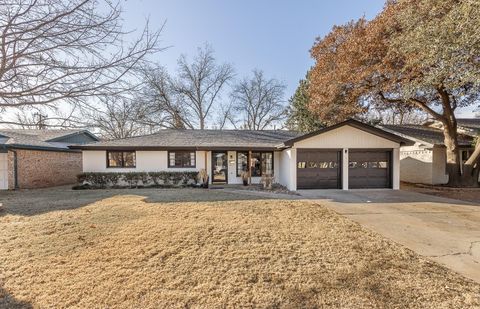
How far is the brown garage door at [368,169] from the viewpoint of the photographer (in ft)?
41.2

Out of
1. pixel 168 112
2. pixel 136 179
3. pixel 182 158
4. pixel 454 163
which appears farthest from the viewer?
pixel 168 112

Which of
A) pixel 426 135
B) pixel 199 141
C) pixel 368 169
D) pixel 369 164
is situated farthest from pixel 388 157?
pixel 199 141

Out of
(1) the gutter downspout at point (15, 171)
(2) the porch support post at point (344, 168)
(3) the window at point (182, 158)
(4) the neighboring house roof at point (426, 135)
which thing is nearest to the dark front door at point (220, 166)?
(3) the window at point (182, 158)

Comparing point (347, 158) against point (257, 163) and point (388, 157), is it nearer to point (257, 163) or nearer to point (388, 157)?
point (388, 157)

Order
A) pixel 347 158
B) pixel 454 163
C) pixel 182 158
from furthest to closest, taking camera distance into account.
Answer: pixel 182 158
pixel 454 163
pixel 347 158

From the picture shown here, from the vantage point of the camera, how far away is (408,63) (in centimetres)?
1014

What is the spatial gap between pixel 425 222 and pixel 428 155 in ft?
38.8

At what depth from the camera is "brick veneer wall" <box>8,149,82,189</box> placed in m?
13.1

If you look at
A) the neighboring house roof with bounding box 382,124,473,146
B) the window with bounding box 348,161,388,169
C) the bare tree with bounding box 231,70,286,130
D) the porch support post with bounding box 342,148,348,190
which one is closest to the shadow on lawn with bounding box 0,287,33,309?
the porch support post with bounding box 342,148,348,190

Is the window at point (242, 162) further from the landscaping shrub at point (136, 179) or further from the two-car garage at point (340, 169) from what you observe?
the two-car garage at point (340, 169)

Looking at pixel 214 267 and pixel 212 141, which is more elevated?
pixel 212 141

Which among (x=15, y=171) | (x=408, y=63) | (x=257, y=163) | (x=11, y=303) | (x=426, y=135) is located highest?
(x=408, y=63)

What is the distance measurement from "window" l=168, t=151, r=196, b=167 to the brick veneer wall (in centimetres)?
809

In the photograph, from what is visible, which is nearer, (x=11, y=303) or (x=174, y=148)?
(x=11, y=303)
